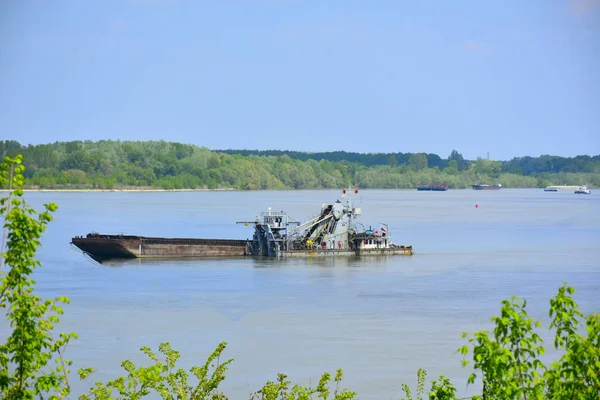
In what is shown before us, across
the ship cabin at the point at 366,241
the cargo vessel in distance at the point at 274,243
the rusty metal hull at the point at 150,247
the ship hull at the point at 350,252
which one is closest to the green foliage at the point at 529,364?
the cargo vessel in distance at the point at 274,243

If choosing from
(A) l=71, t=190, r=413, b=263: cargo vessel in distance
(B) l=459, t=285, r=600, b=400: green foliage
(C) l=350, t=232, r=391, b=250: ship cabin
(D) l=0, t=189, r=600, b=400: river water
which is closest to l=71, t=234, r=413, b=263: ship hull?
(A) l=71, t=190, r=413, b=263: cargo vessel in distance

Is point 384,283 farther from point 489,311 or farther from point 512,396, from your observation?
point 512,396

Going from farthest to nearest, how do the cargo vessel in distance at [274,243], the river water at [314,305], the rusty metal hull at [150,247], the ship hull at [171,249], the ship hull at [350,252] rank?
the ship hull at [350,252], the cargo vessel in distance at [274,243], the ship hull at [171,249], the rusty metal hull at [150,247], the river water at [314,305]

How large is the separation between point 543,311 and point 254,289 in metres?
18.7

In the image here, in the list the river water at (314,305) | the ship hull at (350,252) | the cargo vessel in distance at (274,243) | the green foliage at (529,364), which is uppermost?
the green foliage at (529,364)

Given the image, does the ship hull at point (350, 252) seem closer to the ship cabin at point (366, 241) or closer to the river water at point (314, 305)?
the ship cabin at point (366, 241)

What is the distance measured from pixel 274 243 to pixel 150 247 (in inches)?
415

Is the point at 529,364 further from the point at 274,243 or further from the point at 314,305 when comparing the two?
the point at 274,243

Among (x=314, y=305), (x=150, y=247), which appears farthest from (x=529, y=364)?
(x=150, y=247)

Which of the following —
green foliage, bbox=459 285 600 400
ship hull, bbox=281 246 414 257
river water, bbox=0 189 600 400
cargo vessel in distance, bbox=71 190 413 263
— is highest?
green foliage, bbox=459 285 600 400

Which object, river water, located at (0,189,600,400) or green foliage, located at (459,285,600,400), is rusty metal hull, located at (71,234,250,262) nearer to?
river water, located at (0,189,600,400)

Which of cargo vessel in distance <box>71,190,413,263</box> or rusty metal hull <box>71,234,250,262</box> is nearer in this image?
rusty metal hull <box>71,234,250,262</box>

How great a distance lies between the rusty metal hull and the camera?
78562 mm

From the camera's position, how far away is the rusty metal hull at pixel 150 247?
258 feet
